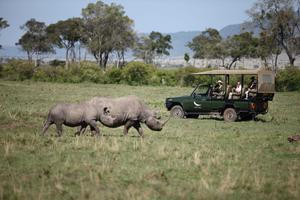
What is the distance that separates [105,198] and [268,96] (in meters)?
18.4

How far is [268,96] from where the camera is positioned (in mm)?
27109

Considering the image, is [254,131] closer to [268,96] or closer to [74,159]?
[268,96]

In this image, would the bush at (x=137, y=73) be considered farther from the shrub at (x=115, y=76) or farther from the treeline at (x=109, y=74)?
the shrub at (x=115, y=76)

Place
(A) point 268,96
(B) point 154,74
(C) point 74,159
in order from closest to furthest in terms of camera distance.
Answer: (C) point 74,159 < (A) point 268,96 < (B) point 154,74

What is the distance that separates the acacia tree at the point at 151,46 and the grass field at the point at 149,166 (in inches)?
3476

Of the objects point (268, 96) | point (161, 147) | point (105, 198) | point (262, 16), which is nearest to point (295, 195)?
point (105, 198)

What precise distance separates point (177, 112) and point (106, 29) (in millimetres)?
66519

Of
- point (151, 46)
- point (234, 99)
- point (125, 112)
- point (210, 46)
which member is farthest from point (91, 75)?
point (151, 46)

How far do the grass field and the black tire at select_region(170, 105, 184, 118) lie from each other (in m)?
7.37

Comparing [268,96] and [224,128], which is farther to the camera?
[268,96]

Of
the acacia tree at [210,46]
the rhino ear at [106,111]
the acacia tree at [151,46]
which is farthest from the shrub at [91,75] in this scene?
the rhino ear at [106,111]

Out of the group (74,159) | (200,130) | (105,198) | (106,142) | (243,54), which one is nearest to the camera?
(105,198)

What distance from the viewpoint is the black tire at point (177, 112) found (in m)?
28.5

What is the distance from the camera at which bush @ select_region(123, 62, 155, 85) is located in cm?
6256
